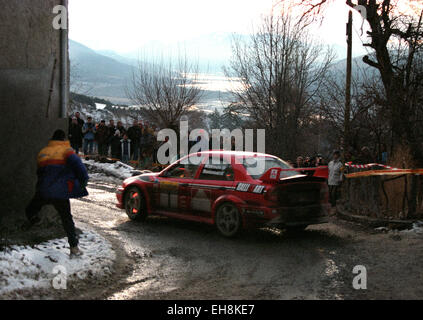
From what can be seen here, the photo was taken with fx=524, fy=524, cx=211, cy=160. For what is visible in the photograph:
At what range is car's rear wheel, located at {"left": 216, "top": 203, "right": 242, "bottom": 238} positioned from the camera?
942cm

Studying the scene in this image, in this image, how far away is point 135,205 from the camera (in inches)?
440

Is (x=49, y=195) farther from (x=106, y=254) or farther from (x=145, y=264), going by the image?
(x=145, y=264)

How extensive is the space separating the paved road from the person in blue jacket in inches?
50.8

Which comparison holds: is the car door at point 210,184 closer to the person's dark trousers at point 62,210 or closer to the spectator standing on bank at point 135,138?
the person's dark trousers at point 62,210

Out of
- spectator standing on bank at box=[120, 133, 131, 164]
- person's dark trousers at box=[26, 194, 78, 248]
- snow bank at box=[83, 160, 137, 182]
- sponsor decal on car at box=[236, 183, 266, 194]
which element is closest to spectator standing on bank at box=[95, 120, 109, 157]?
spectator standing on bank at box=[120, 133, 131, 164]

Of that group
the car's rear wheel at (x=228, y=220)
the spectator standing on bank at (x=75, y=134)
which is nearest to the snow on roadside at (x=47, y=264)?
the car's rear wheel at (x=228, y=220)

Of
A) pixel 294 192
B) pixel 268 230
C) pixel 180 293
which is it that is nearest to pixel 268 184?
pixel 294 192

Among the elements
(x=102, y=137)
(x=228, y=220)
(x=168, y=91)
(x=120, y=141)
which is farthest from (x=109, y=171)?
(x=168, y=91)

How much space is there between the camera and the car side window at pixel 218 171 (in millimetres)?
9781

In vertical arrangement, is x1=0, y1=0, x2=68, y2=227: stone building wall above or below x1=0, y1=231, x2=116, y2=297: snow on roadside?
above

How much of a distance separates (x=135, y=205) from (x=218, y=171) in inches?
88.0

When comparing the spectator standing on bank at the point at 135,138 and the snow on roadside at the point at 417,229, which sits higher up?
the spectator standing on bank at the point at 135,138

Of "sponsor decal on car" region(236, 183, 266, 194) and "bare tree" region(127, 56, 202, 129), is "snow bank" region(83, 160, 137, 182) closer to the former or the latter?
"sponsor decal on car" region(236, 183, 266, 194)

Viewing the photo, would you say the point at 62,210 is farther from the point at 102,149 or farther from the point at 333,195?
the point at 102,149
